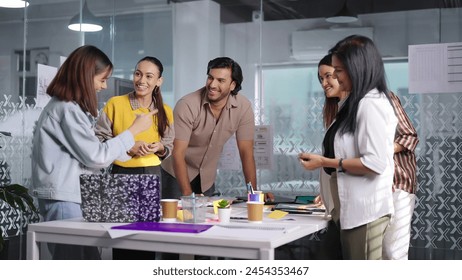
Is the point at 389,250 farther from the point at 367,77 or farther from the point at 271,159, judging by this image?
the point at 271,159

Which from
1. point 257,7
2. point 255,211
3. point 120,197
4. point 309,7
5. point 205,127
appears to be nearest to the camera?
point 120,197

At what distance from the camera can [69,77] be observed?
8.87ft

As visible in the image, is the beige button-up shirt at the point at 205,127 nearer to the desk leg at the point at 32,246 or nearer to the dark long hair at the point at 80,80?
the dark long hair at the point at 80,80

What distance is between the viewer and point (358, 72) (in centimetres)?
243

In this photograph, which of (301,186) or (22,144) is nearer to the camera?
(22,144)

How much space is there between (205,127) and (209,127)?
2 cm

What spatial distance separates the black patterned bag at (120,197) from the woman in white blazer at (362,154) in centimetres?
62

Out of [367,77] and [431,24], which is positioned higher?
[431,24]

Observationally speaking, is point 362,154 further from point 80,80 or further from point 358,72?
point 80,80

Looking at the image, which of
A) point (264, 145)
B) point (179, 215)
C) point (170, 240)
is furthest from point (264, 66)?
point (170, 240)

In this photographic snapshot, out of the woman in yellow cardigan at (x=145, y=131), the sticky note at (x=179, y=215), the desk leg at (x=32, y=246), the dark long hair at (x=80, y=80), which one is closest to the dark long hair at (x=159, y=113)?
the woman in yellow cardigan at (x=145, y=131)

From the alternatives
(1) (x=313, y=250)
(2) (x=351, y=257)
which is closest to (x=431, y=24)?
(1) (x=313, y=250)
